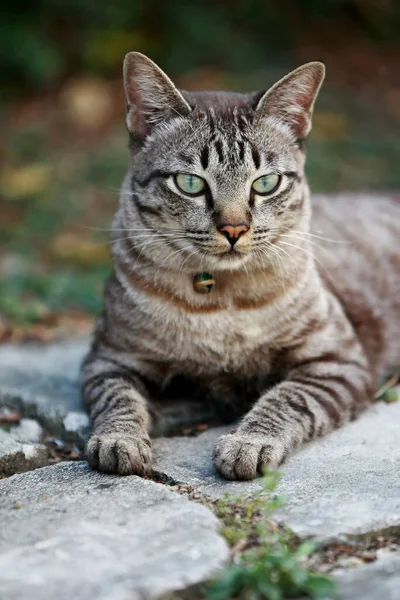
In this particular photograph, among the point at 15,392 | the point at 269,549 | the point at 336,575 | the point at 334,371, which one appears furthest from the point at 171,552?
the point at 15,392

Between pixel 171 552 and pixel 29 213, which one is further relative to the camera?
pixel 29 213

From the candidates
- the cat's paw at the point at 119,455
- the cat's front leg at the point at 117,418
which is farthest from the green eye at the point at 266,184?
the cat's paw at the point at 119,455

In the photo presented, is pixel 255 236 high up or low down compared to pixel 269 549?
up

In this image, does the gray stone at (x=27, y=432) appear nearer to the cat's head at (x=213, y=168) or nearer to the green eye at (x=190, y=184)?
the cat's head at (x=213, y=168)

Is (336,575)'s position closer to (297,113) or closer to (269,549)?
(269,549)

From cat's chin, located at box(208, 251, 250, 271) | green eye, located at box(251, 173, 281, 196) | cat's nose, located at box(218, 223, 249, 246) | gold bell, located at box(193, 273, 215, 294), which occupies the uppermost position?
green eye, located at box(251, 173, 281, 196)

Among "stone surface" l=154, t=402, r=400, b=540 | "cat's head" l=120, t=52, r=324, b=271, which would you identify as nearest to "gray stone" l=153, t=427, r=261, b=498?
"stone surface" l=154, t=402, r=400, b=540

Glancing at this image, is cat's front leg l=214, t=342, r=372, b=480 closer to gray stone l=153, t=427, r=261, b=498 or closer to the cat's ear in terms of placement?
gray stone l=153, t=427, r=261, b=498
